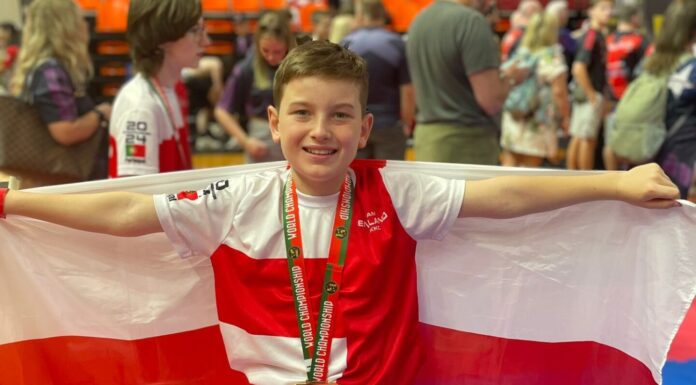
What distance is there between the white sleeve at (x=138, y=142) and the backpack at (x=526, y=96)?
12.9ft

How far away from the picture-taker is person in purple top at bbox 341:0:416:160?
4.33 metres

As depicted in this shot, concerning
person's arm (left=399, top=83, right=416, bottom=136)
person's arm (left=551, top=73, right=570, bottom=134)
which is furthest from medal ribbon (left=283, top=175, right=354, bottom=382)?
person's arm (left=551, top=73, right=570, bottom=134)

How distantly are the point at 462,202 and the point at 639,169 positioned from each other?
0.46 meters

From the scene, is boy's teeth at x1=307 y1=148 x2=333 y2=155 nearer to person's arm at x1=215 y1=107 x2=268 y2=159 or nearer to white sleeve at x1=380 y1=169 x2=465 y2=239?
white sleeve at x1=380 y1=169 x2=465 y2=239

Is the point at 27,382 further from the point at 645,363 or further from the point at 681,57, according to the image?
the point at 681,57

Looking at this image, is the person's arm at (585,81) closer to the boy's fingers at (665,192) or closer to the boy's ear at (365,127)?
the boy's fingers at (665,192)

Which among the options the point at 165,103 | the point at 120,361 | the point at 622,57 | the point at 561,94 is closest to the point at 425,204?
the point at 120,361

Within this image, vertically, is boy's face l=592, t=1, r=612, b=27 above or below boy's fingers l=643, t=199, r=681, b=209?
above

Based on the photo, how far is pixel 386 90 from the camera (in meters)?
4.38

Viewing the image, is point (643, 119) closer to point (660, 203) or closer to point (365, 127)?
point (660, 203)

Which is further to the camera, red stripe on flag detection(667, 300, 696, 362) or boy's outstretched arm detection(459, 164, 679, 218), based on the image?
red stripe on flag detection(667, 300, 696, 362)

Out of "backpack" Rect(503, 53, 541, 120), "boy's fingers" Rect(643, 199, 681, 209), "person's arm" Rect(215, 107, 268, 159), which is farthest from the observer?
"backpack" Rect(503, 53, 541, 120)

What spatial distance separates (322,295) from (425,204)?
0.35 metres

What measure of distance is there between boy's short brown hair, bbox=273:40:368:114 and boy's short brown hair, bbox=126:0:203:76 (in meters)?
0.85
